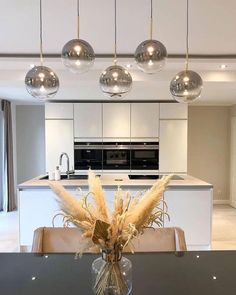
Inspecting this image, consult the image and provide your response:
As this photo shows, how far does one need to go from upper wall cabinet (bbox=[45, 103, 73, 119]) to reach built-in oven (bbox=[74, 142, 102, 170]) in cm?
63

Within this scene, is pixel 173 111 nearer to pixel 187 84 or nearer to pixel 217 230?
pixel 217 230

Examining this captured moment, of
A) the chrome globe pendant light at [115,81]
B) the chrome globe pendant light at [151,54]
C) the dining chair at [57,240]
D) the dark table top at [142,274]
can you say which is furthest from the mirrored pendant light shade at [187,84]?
the dining chair at [57,240]

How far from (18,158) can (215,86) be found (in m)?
4.81

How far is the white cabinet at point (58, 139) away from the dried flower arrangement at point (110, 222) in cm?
517

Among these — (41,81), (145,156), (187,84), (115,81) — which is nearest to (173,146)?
(145,156)

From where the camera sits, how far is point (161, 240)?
1.98m

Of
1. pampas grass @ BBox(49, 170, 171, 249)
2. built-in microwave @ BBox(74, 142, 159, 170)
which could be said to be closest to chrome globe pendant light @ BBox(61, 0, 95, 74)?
pampas grass @ BBox(49, 170, 171, 249)

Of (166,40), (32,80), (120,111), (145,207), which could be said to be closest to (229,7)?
(166,40)

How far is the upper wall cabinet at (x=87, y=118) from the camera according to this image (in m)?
6.29

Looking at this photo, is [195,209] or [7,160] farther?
[7,160]

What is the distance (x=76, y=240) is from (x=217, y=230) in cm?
399

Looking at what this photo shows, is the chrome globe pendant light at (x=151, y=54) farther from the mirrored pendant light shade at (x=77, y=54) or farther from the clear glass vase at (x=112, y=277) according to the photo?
the clear glass vase at (x=112, y=277)

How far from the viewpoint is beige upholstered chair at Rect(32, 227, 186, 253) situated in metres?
1.96

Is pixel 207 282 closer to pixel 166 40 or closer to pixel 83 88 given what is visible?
pixel 166 40
